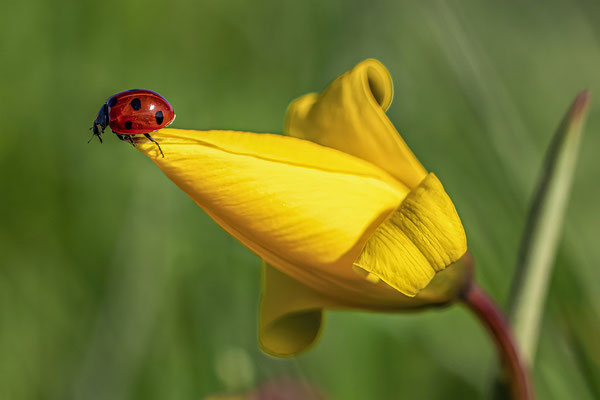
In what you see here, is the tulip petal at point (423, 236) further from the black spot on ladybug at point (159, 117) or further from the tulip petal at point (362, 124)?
the black spot on ladybug at point (159, 117)

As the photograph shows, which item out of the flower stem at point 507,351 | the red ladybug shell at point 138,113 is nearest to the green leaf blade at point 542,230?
the flower stem at point 507,351

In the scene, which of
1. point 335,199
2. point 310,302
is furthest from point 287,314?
point 335,199

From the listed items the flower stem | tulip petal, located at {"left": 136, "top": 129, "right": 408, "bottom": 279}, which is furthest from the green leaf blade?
tulip petal, located at {"left": 136, "top": 129, "right": 408, "bottom": 279}

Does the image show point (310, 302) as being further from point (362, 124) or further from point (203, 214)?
point (203, 214)

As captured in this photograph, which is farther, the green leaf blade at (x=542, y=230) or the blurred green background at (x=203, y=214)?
the blurred green background at (x=203, y=214)

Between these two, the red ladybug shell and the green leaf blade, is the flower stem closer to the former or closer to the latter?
the green leaf blade

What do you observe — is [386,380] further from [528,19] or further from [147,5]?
[528,19]
